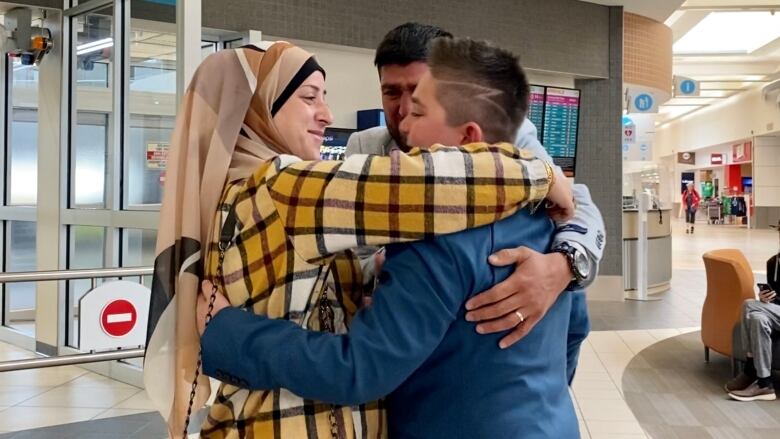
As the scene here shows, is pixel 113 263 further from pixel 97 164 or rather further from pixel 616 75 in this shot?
pixel 616 75

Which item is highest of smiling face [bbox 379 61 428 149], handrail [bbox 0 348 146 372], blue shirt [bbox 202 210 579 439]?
smiling face [bbox 379 61 428 149]

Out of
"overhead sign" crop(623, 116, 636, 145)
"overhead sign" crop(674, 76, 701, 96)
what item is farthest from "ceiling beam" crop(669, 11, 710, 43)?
"overhead sign" crop(623, 116, 636, 145)

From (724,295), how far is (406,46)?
197 inches

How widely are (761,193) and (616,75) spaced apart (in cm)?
1863

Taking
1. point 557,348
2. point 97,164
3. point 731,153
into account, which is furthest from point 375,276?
point 731,153

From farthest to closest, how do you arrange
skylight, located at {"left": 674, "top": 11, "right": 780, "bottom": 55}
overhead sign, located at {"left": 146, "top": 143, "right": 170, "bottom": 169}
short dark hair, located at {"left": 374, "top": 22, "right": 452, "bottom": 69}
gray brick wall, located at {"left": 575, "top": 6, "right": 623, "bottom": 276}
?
skylight, located at {"left": 674, "top": 11, "right": 780, "bottom": 55}, gray brick wall, located at {"left": 575, "top": 6, "right": 623, "bottom": 276}, overhead sign, located at {"left": 146, "top": 143, "right": 170, "bottom": 169}, short dark hair, located at {"left": 374, "top": 22, "right": 452, "bottom": 69}

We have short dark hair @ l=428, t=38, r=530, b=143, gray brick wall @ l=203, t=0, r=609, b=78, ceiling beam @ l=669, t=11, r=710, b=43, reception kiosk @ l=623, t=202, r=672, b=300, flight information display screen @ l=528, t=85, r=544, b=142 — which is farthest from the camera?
ceiling beam @ l=669, t=11, r=710, b=43

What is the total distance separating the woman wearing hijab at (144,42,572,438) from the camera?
875mm

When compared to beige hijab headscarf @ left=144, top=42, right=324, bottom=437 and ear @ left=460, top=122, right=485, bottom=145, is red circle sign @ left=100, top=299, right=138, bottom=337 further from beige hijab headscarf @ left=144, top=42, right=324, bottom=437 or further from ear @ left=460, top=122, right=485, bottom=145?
ear @ left=460, top=122, right=485, bottom=145

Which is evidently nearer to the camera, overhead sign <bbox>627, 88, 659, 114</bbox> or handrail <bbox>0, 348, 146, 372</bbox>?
handrail <bbox>0, 348, 146, 372</bbox>

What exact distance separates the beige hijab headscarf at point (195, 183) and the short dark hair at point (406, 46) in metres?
0.59

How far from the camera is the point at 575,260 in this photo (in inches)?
41.0

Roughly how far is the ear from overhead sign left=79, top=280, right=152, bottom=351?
3416 millimetres

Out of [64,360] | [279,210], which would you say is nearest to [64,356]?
[64,360]
